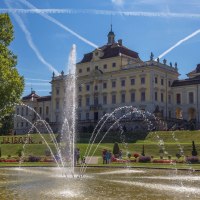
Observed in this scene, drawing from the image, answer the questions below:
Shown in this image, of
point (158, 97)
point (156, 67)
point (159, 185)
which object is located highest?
point (156, 67)

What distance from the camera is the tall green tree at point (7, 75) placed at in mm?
29047

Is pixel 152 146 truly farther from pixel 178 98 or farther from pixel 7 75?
pixel 178 98

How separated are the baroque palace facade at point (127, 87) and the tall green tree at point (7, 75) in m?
Result: 36.4

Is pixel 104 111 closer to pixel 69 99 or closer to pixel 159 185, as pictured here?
pixel 69 99

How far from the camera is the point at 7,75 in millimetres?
29016

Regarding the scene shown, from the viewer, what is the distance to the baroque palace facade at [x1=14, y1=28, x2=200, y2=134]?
6781 centimetres

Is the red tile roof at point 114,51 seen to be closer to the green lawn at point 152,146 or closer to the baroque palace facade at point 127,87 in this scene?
the baroque palace facade at point 127,87

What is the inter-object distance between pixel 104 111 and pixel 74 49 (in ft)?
127

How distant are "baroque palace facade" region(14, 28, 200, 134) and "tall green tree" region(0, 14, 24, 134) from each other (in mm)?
36401

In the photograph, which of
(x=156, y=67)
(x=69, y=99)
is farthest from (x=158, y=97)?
(x=69, y=99)

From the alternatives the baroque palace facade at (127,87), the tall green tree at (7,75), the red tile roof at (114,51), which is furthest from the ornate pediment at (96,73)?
the tall green tree at (7,75)

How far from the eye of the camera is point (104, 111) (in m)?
73.2

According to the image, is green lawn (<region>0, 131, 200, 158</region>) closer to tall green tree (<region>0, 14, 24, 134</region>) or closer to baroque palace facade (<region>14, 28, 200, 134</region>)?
baroque palace facade (<region>14, 28, 200, 134</region>)

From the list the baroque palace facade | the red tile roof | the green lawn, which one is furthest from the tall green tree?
the red tile roof
